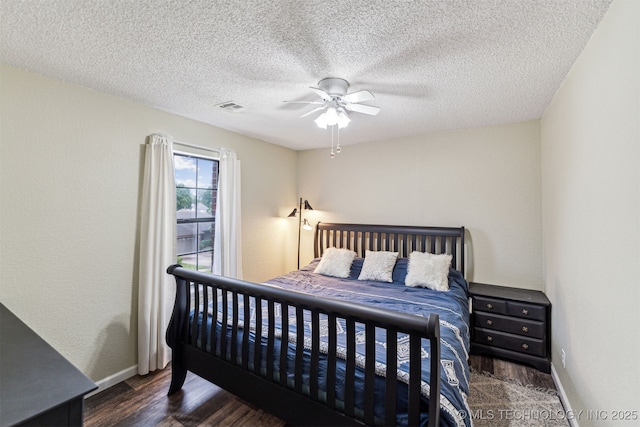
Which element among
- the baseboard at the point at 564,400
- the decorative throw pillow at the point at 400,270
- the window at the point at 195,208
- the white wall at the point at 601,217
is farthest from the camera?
the decorative throw pillow at the point at 400,270

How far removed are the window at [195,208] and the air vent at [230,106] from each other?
2.43 feet

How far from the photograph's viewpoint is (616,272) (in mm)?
1297

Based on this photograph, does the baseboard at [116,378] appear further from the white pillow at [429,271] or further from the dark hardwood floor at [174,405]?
the white pillow at [429,271]

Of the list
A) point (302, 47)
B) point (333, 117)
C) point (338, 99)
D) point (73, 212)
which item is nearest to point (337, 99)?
point (338, 99)

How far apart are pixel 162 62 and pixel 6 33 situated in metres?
0.73

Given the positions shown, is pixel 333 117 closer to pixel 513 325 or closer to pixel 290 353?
pixel 290 353

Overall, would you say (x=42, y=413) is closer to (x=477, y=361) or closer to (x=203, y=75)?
(x=203, y=75)

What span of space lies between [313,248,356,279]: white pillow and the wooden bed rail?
1.28m

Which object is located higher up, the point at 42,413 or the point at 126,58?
the point at 126,58

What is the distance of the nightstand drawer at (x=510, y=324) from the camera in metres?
2.55

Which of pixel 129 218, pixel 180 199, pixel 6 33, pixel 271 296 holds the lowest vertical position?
pixel 271 296

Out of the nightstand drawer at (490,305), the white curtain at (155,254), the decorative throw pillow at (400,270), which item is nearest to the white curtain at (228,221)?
the white curtain at (155,254)

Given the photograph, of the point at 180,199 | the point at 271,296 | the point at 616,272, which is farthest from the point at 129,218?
the point at 616,272

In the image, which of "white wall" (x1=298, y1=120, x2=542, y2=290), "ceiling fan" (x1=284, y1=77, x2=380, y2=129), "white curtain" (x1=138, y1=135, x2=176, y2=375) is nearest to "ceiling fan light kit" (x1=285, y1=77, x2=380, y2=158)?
"ceiling fan" (x1=284, y1=77, x2=380, y2=129)
